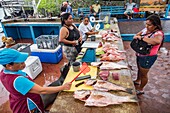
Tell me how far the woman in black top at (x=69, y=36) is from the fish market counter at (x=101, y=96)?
3.55ft

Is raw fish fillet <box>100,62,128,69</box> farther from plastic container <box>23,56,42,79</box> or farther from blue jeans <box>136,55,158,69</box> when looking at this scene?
plastic container <box>23,56,42,79</box>

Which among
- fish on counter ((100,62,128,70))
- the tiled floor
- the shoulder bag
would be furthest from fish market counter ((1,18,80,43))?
fish on counter ((100,62,128,70))

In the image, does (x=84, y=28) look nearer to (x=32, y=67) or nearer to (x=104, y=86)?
(x=32, y=67)

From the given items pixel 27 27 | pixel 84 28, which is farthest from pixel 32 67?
pixel 27 27

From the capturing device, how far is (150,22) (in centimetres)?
A: 209

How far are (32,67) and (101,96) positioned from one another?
2632 mm

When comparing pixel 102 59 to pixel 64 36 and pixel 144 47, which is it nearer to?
pixel 144 47

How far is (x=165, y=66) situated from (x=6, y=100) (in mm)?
4568

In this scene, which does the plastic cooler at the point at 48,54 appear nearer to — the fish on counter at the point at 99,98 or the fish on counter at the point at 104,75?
the fish on counter at the point at 104,75

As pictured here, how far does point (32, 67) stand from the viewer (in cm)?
344

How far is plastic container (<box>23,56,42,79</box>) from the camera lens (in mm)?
3304

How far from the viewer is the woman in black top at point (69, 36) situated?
263 centimetres

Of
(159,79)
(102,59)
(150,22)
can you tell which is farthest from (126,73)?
(159,79)

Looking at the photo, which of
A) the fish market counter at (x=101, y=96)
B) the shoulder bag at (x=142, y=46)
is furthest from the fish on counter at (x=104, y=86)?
the shoulder bag at (x=142, y=46)
